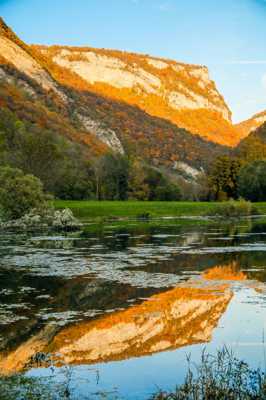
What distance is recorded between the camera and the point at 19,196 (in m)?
57.3

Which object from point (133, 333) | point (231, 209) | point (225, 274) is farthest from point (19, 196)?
point (133, 333)

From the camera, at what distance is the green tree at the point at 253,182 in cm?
9256

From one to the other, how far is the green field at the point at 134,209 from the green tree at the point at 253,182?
9.07 metres

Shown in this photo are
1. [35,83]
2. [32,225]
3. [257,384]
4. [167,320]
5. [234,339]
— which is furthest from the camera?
[35,83]

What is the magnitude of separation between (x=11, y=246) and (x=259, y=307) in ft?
73.2

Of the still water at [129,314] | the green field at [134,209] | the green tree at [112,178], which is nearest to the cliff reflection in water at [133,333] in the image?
the still water at [129,314]

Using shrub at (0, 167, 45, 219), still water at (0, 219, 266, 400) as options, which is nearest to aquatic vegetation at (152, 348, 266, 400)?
still water at (0, 219, 266, 400)

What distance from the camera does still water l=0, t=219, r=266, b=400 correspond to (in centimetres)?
1021

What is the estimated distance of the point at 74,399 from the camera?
861 cm

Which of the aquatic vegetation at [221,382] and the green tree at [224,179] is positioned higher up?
the green tree at [224,179]

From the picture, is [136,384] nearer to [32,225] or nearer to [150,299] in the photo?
[150,299]

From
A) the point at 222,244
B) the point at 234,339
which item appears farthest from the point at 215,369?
the point at 222,244

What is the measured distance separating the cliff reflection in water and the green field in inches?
2090

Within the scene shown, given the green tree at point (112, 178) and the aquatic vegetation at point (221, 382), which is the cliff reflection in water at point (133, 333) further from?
the green tree at point (112, 178)
